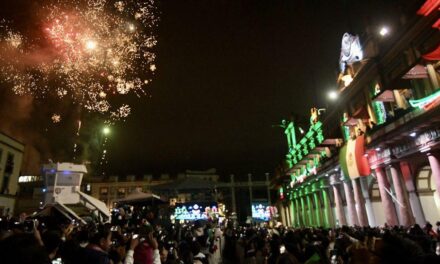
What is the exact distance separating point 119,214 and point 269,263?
851 cm

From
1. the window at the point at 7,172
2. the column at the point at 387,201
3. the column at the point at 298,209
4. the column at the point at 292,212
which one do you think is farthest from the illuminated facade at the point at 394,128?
the window at the point at 7,172

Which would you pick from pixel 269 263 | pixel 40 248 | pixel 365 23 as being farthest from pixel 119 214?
pixel 365 23

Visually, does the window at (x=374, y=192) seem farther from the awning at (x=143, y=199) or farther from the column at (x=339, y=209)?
the awning at (x=143, y=199)

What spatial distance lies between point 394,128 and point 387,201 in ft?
16.7

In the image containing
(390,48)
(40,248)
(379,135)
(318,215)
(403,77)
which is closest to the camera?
(40,248)

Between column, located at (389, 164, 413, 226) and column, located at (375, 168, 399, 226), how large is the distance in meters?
0.68

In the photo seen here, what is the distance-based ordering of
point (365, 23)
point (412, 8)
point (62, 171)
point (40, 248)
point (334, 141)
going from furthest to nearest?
point (334, 141)
point (62, 171)
point (365, 23)
point (412, 8)
point (40, 248)

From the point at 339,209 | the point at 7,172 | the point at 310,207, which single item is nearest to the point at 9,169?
the point at 7,172

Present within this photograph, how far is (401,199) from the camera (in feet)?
55.8

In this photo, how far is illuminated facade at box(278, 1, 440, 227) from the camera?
48.0 feet

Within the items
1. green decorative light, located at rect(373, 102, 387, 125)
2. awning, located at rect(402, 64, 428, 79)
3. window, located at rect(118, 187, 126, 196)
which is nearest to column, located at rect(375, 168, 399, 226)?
green decorative light, located at rect(373, 102, 387, 125)

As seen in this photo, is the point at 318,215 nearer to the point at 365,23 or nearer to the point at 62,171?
the point at 365,23

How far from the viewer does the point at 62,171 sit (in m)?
25.6

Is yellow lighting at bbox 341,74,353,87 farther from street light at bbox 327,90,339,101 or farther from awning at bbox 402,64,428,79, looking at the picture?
awning at bbox 402,64,428,79
